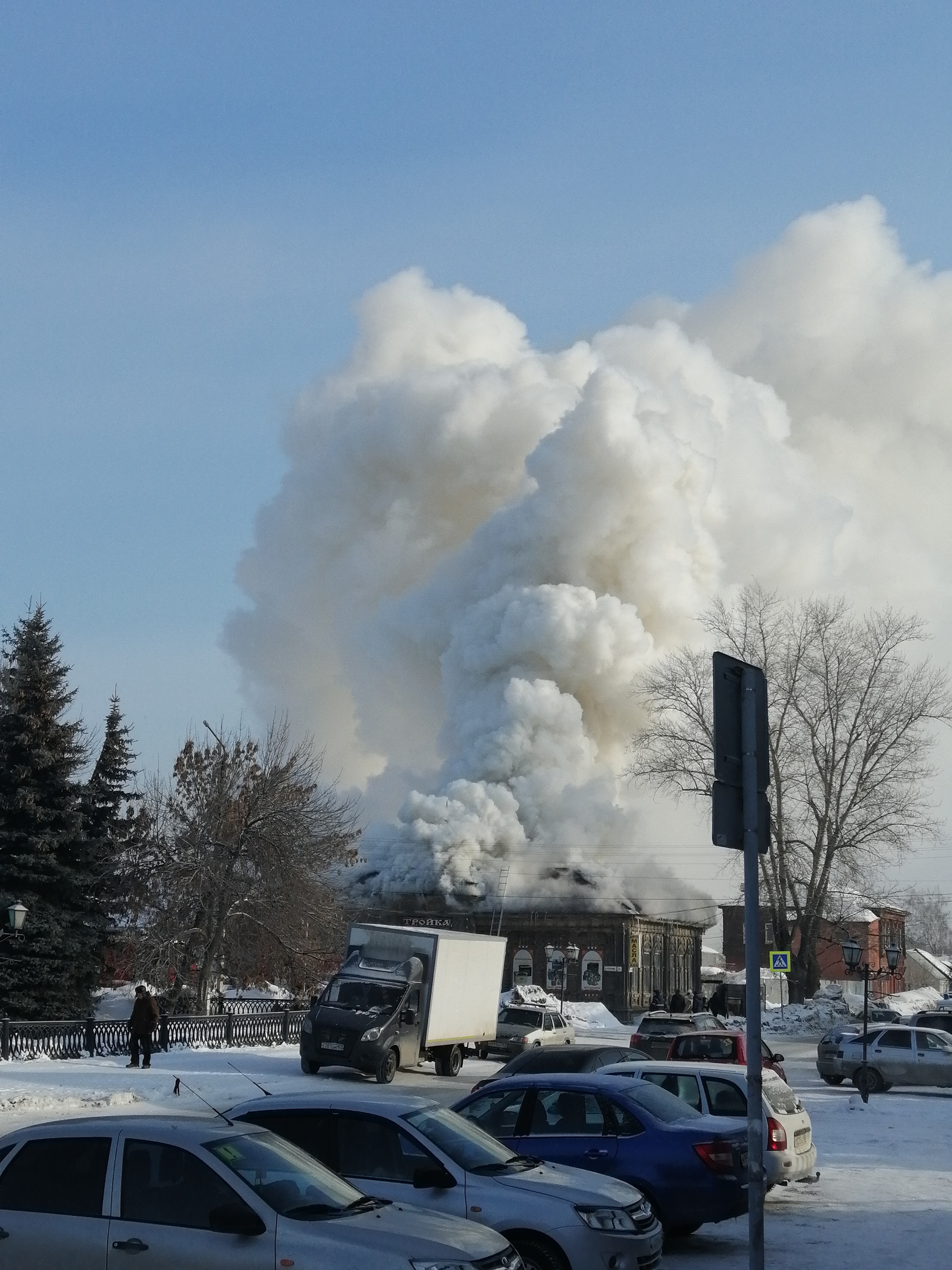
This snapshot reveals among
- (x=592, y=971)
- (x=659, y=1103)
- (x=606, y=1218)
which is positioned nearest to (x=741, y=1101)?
(x=659, y=1103)

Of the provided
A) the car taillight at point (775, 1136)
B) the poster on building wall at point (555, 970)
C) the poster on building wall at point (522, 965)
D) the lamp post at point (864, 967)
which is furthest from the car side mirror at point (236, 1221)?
the poster on building wall at point (522, 965)

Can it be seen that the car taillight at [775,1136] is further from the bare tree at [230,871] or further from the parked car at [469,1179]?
the bare tree at [230,871]

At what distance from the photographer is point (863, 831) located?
184 ft

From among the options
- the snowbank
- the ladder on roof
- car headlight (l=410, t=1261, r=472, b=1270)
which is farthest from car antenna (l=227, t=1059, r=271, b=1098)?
the ladder on roof

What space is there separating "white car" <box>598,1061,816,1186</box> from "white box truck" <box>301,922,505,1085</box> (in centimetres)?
1472

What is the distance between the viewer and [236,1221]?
712cm

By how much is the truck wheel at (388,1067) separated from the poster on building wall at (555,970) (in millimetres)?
43975

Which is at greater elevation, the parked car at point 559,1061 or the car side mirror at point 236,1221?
the parked car at point 559,1061

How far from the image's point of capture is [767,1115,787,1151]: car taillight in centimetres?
1333

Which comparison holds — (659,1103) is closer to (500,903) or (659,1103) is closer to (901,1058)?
(901,1058)

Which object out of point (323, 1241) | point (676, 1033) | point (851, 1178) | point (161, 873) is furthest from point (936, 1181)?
point (161, 873)

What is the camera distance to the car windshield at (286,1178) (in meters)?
7.48

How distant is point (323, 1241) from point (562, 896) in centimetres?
6759

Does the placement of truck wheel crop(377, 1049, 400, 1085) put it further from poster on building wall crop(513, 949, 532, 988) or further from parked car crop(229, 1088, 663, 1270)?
poster on building wall crop(513, 949, 532, 988)
